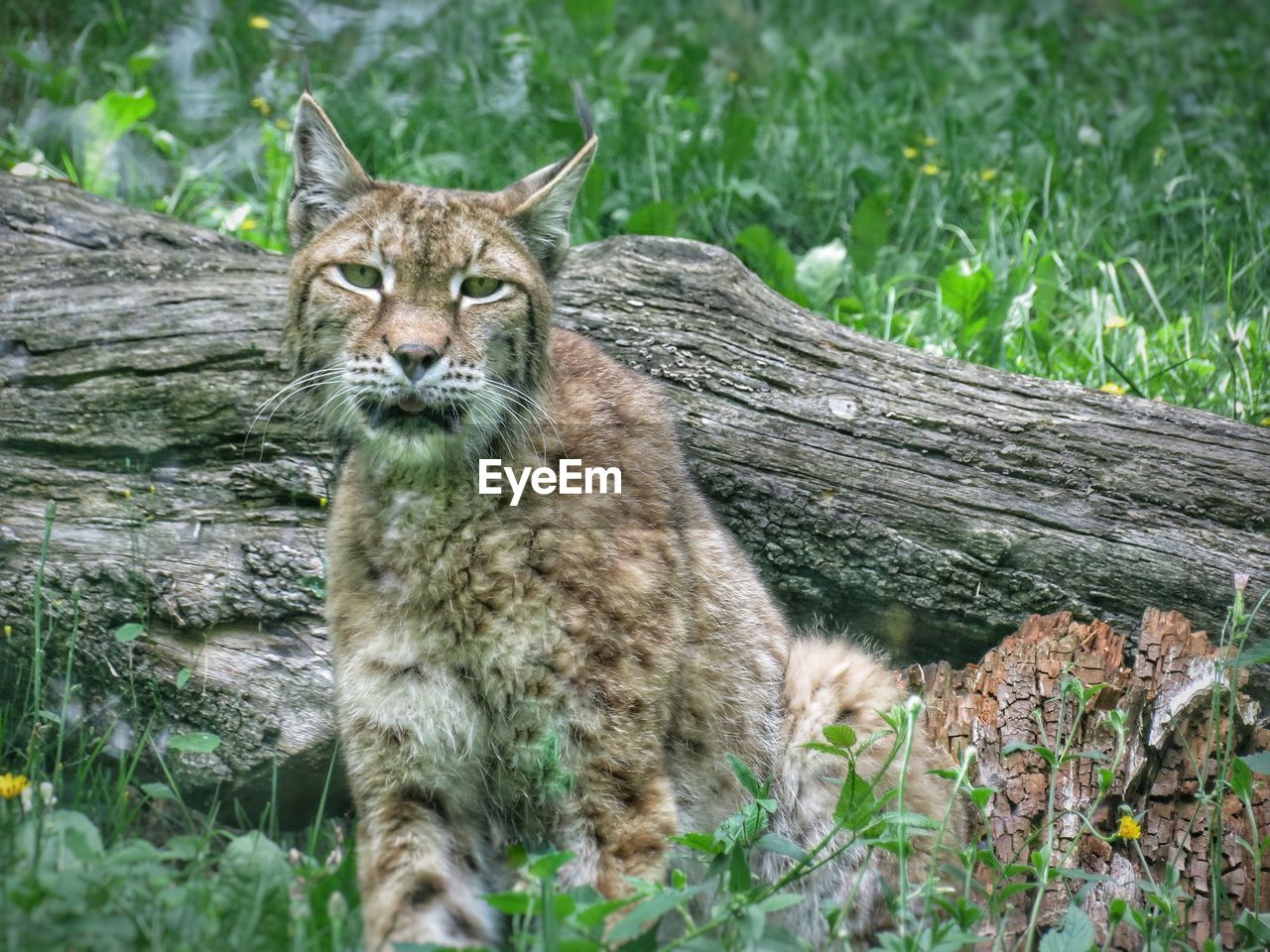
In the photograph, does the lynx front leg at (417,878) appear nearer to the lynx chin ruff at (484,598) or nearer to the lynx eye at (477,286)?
the lynx chin ruff at (484,598)

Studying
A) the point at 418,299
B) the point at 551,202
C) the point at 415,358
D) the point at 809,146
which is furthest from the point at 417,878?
the point at 809,146

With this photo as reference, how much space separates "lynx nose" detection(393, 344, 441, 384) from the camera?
3447mm

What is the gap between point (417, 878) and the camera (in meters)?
3.48

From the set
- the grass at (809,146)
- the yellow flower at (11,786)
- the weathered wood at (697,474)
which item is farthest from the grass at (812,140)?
the yellow flower at (11,786)

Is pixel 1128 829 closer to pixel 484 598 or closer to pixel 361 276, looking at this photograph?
pixel 484 598

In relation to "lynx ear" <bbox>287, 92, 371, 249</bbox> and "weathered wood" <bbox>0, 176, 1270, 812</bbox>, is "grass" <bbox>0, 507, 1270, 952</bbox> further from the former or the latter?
"lynx ear" <bbox>287, 92, 371, 249</bbox>

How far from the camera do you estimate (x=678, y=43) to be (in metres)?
9.20

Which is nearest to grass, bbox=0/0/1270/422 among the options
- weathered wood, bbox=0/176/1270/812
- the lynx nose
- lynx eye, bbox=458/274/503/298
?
weathered wood, bbox=0/176/1270/812

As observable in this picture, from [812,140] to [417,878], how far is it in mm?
5370

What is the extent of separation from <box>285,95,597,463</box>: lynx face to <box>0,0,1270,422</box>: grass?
8.76 ft

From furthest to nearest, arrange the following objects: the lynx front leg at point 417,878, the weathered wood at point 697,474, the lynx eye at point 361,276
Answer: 1. the weathered wood at point 697,474
2. the lynx eye at point 361,276
3. the lynx front leg at point 417,878

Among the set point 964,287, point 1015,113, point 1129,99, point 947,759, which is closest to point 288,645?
point 947,759

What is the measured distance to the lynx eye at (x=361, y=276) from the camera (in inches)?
145

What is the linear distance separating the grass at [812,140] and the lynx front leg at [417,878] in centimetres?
54
